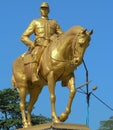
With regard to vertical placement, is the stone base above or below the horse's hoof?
below

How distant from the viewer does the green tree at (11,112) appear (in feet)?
141

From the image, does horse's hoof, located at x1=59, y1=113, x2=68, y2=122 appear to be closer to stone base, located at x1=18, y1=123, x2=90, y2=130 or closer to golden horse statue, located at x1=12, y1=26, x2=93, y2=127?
golden horse statue, located at x1=12, y1=26, x2=93, y2=127

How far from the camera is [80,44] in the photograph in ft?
45.7

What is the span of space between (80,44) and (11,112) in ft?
104

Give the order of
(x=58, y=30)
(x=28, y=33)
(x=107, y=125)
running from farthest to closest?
1. (x=107, y=125)
2. (x=58, y=30)
3. (x=28, y=33)

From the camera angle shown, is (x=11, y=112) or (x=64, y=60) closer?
(x=64, y=60)

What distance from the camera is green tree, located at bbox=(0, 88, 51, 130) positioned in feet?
141

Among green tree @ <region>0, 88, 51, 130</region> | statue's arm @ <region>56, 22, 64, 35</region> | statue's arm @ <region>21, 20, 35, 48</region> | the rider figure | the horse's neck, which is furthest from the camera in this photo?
green tree @ <region>0, 88, 51, 130</region>

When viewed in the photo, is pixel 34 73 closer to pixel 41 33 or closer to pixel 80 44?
pixel 41 33

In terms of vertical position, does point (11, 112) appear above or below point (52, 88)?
above

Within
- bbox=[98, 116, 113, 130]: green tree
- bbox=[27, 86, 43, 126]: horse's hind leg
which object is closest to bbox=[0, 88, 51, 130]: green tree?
bbox=[98, 116, 113, 130]: green tree

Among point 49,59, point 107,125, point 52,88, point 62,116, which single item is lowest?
point 62,116

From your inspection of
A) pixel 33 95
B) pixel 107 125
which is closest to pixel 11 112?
pixel 107 125

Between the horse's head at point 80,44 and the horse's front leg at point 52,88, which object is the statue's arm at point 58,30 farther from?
the horse's front leg at point 52,88
